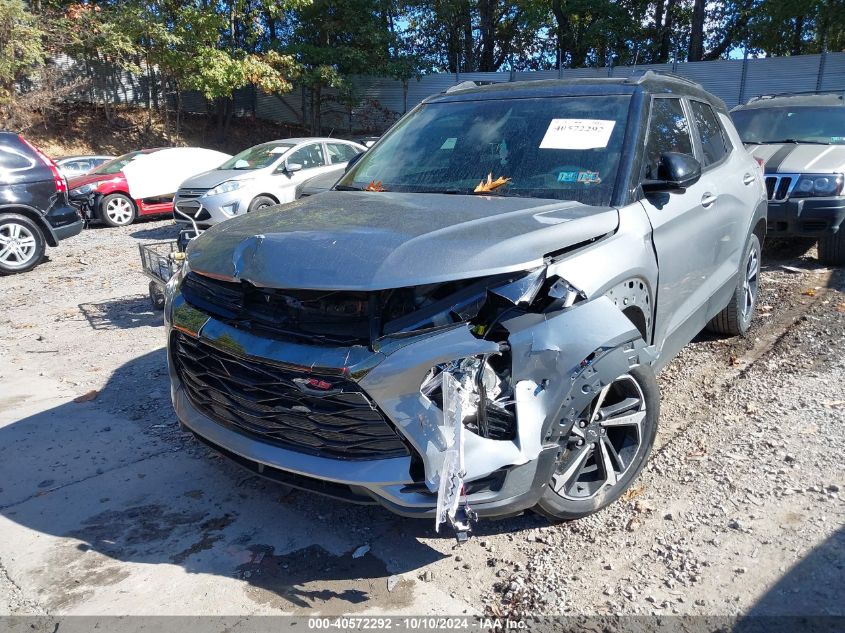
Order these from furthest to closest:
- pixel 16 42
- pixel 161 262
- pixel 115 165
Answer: pixel 16 42 < pixel 115 165 < pixel 161 262

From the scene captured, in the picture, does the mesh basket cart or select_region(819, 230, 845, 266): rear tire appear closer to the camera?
the mesh basket cart

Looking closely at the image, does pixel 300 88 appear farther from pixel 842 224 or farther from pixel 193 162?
pixel 842 224

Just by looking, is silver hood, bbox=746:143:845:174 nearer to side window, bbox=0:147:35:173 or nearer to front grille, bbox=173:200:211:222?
front grille, bbox=173:200:211:222

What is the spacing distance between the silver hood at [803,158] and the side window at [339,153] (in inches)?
275

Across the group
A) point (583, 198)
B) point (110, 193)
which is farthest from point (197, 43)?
point (583, 198)

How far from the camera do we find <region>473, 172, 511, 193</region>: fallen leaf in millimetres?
3523

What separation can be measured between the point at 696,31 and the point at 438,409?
27.4 meters

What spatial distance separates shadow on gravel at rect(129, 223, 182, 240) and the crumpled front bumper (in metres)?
10.1

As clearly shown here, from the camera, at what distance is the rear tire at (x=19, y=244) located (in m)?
8.97

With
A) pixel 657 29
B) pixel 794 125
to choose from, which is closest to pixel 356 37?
pixel 657 29

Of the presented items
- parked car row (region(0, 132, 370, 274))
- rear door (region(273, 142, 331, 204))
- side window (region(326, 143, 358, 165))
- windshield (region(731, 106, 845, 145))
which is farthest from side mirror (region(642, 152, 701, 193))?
side window (region(326, 143, 358, 165))

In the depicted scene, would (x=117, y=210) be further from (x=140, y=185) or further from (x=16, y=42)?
(x=16, y=42)

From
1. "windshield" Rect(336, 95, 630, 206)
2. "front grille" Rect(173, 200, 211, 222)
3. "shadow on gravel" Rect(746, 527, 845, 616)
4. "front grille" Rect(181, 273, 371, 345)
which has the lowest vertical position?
"shadow on gravel" Rect(746, 527, 845, 616)

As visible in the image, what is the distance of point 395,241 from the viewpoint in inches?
105
